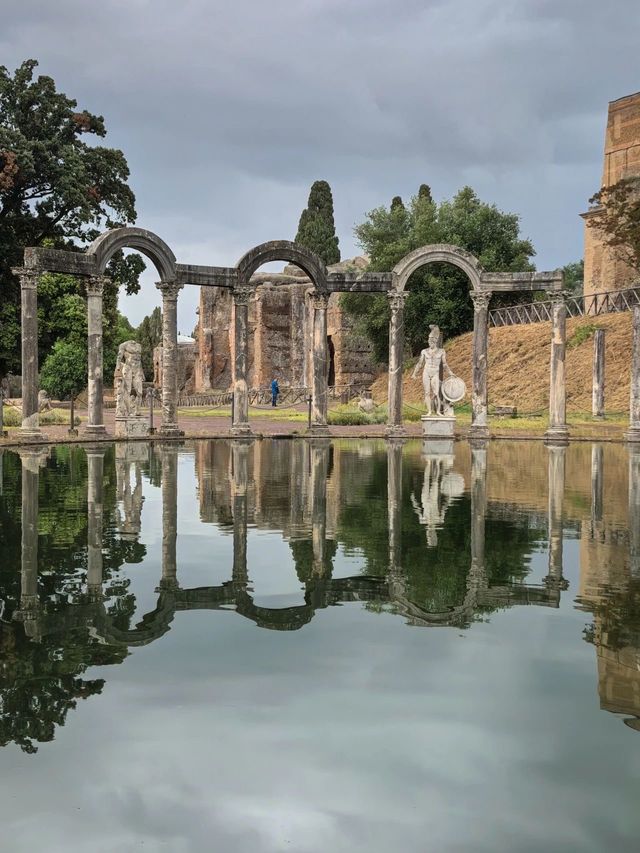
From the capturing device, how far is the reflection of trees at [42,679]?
3.87m

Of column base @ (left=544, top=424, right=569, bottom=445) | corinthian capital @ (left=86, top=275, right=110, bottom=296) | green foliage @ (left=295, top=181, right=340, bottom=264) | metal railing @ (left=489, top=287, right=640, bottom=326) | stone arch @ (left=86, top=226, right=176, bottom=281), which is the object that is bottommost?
column base @ (left=544, top=424, right=569, bottom=445)

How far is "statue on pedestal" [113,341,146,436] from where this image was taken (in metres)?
25.1

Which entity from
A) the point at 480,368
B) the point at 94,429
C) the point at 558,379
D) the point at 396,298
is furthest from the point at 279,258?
the point at 558,379

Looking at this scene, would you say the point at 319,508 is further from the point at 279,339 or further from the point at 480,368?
the point at 279,339

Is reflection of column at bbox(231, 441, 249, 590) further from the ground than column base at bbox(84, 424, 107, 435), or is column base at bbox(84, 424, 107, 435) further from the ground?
column base at bbox(84, 424, 107, 435)

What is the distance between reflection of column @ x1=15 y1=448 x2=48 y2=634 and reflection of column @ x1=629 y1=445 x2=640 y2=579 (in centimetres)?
448

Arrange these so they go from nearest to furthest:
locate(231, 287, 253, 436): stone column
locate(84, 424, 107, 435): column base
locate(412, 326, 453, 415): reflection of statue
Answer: locate(84, 424, 107, 435): column base
locate(231, 287, 253, 436): stone column
locate(412, 326, 453, 415): reflection of statue

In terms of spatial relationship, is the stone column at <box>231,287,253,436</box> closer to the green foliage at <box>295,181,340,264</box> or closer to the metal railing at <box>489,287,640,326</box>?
the metal railing at <box>489,287,640,326</box>

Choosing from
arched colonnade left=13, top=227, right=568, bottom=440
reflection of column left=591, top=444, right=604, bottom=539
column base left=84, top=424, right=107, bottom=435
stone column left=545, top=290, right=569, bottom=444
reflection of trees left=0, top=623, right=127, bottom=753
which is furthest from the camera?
stone column left=545, top=290, right=569, bottom=444

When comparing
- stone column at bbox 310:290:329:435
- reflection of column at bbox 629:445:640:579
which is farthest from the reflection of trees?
stone column at bbox 310:290:329:435

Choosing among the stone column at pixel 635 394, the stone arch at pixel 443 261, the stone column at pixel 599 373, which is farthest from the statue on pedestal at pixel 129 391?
the stone column at pixel 599 373

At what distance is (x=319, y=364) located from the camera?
26109mm

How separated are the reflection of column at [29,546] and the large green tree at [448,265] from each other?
3168 cm

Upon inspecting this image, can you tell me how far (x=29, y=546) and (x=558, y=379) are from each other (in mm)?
20300
